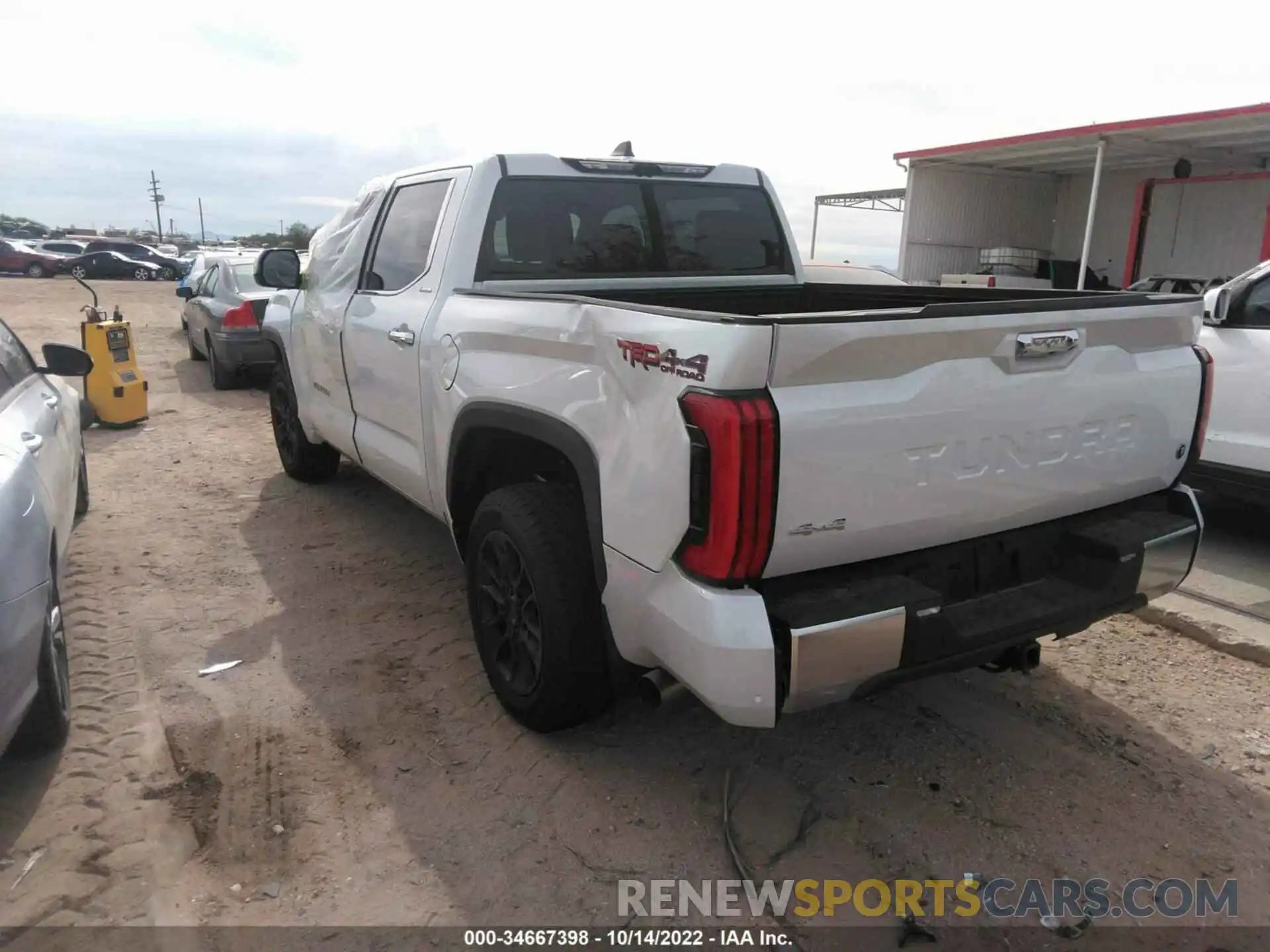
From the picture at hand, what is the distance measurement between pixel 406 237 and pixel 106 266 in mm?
39117

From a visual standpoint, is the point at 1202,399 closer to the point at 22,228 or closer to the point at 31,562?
the point at 31,562

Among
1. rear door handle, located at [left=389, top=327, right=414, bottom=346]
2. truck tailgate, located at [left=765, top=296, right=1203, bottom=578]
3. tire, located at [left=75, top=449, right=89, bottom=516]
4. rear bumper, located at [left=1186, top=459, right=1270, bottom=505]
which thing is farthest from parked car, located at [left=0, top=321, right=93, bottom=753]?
rear bumper, located at [left=1186, top=459, right=1270, bottom=505]

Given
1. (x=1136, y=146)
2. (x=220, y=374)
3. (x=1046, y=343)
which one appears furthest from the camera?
(x=1136, y=146)

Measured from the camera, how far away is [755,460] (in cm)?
220

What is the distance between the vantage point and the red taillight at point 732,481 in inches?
86.2

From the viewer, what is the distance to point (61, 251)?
37594mm

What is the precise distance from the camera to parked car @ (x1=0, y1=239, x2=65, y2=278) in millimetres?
35406

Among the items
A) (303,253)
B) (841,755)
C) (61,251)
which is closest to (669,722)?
(841,755)

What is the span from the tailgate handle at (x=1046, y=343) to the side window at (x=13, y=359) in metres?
4.04

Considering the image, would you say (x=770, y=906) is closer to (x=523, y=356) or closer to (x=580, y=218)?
(x=523, y=356)

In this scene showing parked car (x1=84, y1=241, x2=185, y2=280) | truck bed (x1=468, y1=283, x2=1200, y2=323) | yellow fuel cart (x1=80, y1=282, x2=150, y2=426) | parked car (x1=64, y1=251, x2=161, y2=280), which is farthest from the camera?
parked car (x1=84, y1=241, x2=185, y2=280)

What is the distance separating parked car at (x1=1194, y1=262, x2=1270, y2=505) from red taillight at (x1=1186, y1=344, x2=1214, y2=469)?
2.39 metres

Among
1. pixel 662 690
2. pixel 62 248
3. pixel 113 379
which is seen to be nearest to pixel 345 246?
pixel 662 690

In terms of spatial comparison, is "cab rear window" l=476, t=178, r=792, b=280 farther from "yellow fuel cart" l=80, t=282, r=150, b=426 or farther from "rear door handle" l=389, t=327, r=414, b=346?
"yellow fuel cart" l=80, t=282, r=150, b=426
